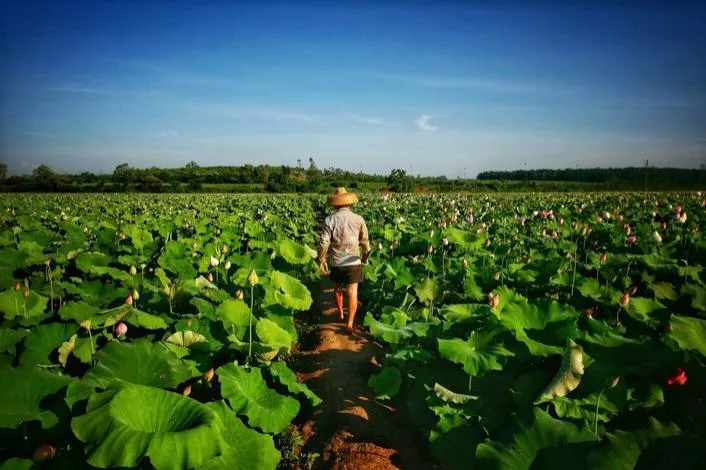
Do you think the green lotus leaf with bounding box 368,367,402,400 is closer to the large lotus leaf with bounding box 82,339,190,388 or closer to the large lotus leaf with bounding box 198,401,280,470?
the large lotus leaf with bounding box 198,401,280,470

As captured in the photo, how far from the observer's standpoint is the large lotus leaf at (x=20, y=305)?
9.59 feet

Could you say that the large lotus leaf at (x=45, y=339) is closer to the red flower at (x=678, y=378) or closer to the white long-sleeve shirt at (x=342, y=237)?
the white long-sleeve shirt at (x=342, y=237)

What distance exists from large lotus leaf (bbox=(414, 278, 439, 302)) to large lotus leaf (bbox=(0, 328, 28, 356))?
3.11m

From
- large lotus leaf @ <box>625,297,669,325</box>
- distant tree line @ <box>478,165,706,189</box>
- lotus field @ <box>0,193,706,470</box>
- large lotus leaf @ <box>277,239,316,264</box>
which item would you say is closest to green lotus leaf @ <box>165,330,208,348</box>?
lotus field @ <box>0,193,706,470</box>

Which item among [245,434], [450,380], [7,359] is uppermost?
[7,359]

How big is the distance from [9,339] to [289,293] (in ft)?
6.35

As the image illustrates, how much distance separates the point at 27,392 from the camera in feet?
5.67

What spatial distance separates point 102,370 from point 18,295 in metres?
1.77

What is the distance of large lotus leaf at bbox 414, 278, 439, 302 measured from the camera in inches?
154

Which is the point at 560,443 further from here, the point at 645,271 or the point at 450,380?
the point at 645,271

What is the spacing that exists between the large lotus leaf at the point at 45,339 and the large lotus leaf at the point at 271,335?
1.17 m

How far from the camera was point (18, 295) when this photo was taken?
3.01m

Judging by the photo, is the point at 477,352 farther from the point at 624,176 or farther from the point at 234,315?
the point at 624,176

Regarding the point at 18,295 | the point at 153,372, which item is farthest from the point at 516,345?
the point at 18,295
